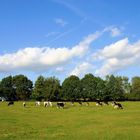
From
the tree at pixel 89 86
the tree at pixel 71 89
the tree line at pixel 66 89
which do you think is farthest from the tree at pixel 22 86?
the tree at pixel 89 86

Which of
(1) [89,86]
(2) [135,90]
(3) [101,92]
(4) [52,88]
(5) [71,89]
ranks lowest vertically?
(3) [101,92]

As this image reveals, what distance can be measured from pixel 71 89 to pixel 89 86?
7.99m

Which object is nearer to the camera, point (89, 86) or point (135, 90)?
point (89, 86)

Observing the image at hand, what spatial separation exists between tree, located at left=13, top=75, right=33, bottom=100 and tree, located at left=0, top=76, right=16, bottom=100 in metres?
2.09

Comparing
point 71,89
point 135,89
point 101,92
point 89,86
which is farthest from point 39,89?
point 135,89

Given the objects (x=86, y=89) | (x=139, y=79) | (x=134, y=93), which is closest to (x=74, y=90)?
(x=86, y=89)

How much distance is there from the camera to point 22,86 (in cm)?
16762

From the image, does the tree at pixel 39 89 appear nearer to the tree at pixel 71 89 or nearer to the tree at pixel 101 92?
the tree at pixel 71 89

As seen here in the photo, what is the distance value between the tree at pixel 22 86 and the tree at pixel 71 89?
55.9ft

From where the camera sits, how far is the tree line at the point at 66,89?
15652 centimetres

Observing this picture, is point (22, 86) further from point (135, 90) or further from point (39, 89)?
point (135, 90)

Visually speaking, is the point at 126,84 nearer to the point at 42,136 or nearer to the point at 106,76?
the point at 106,76

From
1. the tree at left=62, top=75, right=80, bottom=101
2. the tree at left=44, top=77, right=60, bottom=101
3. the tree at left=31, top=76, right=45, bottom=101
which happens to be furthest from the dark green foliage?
the tree at left=31, top=76, right=45, bottom=101

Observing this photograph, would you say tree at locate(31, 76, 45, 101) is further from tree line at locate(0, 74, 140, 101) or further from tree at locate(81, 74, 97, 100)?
tree at locate(81, 74, 97, 100)
